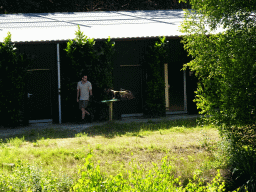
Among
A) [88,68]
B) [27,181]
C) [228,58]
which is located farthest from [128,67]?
[27,181]

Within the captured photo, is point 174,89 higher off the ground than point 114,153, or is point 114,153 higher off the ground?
point 174,89

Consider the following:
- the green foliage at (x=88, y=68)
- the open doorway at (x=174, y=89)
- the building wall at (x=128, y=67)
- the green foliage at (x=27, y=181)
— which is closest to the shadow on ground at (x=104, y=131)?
the green foliage at (x=88, y=68)

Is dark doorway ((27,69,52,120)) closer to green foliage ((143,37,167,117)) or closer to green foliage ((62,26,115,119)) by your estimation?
green foliage ((62,26,115,119))

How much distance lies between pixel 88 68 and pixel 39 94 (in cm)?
342

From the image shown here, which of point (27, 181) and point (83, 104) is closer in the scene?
point (27, 181)

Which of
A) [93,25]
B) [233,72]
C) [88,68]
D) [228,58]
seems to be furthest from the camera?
[93,25]

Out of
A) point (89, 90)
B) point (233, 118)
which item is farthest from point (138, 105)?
point (233, 118)

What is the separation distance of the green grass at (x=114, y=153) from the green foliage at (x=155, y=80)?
3437 mm

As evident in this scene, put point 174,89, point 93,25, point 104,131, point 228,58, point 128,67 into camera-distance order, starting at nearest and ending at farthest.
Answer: point 228,58 < point 104,131 < point 128,67 < point 174,89 < point 93,25

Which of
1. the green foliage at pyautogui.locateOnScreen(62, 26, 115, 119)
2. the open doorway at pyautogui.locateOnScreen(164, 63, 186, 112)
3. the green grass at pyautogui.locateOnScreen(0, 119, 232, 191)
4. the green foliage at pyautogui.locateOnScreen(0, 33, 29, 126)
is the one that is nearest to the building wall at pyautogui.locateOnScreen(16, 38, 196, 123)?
the open doorway at pyautogui.locateOnScreen(164, 63, 186, 112)

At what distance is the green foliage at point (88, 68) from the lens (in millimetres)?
13062

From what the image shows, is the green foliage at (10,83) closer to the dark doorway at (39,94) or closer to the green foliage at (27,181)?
the dark doorway at (39,94)

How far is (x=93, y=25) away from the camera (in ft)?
56.3

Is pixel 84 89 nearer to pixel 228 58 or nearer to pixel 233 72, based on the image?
pixel 228 58
